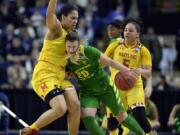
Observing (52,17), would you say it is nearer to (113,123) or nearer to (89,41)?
(113,123)

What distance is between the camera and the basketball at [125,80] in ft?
35.8

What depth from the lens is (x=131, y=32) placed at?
38.4ft

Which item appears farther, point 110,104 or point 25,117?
point 25,117

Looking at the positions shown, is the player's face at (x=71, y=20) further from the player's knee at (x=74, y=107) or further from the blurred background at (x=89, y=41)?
the blurred background at (x=89, y=41)

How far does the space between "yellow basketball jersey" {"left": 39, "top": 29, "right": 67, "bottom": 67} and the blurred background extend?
3385 millimetres

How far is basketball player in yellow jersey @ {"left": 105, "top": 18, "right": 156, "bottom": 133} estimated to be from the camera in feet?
38.0

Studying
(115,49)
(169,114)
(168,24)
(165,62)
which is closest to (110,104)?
(115,49)

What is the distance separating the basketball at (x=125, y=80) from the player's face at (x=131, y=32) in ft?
2.31

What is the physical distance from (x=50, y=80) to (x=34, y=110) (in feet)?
16.7

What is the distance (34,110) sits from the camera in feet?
51.3

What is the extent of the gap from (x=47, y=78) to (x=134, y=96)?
1.70 meters

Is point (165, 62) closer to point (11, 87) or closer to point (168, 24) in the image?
point (168, 24)

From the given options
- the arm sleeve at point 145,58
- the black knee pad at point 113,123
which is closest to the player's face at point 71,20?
the arm sleeve at point 145,58

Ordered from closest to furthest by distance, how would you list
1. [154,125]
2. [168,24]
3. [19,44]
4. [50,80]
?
1. [50,80]
2. [154,125]
3. [19,44]
4. [168,24]
